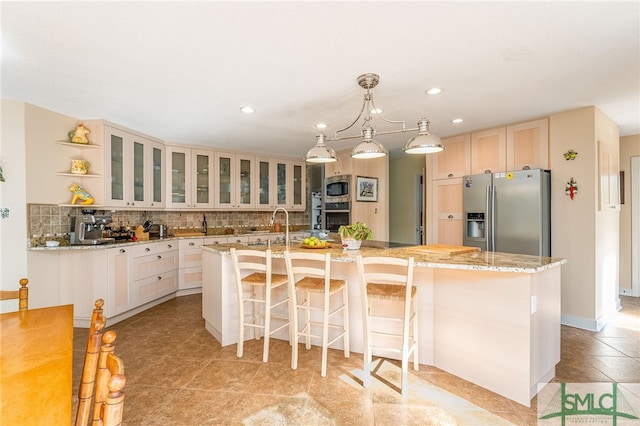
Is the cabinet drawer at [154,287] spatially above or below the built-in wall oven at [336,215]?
below

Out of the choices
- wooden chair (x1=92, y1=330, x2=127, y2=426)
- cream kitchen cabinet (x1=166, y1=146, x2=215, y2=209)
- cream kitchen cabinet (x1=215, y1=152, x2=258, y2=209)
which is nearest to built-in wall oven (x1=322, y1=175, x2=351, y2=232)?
cream kitchen cabinet (x1=215, y1=152, x2=258, y2=209)

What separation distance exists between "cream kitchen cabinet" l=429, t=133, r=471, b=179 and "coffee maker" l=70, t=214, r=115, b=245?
4.48m

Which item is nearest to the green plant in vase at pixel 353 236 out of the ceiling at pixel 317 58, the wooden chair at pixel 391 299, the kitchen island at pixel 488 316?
the kitchen island at pixel 488 316

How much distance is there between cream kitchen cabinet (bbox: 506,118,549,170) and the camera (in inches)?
142

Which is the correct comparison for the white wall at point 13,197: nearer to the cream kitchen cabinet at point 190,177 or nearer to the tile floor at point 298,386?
the tile floor at point 298,386

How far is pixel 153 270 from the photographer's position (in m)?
4.08

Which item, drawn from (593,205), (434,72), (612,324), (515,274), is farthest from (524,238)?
(434,72)

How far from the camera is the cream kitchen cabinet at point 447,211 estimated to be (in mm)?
4305

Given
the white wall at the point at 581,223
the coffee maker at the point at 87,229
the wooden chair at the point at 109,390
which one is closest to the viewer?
the wooden chair at the point at 109,390

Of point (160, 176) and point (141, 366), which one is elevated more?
point (160, 176)

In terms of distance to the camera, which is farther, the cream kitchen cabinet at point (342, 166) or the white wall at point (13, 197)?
the cream kitchen cabinet at point (342, 166)

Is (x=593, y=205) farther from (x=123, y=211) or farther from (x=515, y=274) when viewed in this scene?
(x=123, y=211)

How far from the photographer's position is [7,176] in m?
2.97

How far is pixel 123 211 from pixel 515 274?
481cm
